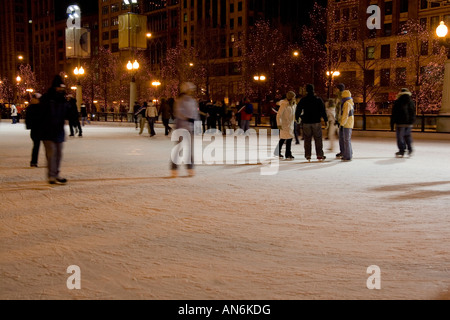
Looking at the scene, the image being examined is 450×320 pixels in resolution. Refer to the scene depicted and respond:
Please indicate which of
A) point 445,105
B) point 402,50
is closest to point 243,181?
point 445,105

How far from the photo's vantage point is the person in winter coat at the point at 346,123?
11266mm

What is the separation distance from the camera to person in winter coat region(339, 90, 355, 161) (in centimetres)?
1127

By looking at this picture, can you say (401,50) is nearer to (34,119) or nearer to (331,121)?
(331,121)

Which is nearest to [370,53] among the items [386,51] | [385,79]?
[386,51]

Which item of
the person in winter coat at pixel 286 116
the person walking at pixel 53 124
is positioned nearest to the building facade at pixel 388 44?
the person in winter coat at pixel 286 116

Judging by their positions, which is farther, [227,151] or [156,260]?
[227,151]

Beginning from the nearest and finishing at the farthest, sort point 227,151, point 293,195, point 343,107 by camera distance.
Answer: point 293,195 → point 343,107 → point 227,151

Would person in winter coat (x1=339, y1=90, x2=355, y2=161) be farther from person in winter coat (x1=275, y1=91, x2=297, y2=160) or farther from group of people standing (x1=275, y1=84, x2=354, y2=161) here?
person in winter coat (x1=275, y1=91, x2=297, y2=160)

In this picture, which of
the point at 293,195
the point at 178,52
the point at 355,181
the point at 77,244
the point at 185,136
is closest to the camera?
the point at 77,244

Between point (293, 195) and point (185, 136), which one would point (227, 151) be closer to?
point (185, 136)

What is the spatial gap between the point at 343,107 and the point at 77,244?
815 cm

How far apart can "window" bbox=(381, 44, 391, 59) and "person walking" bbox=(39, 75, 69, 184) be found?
4966 centimetres

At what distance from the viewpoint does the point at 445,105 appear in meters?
20.2
